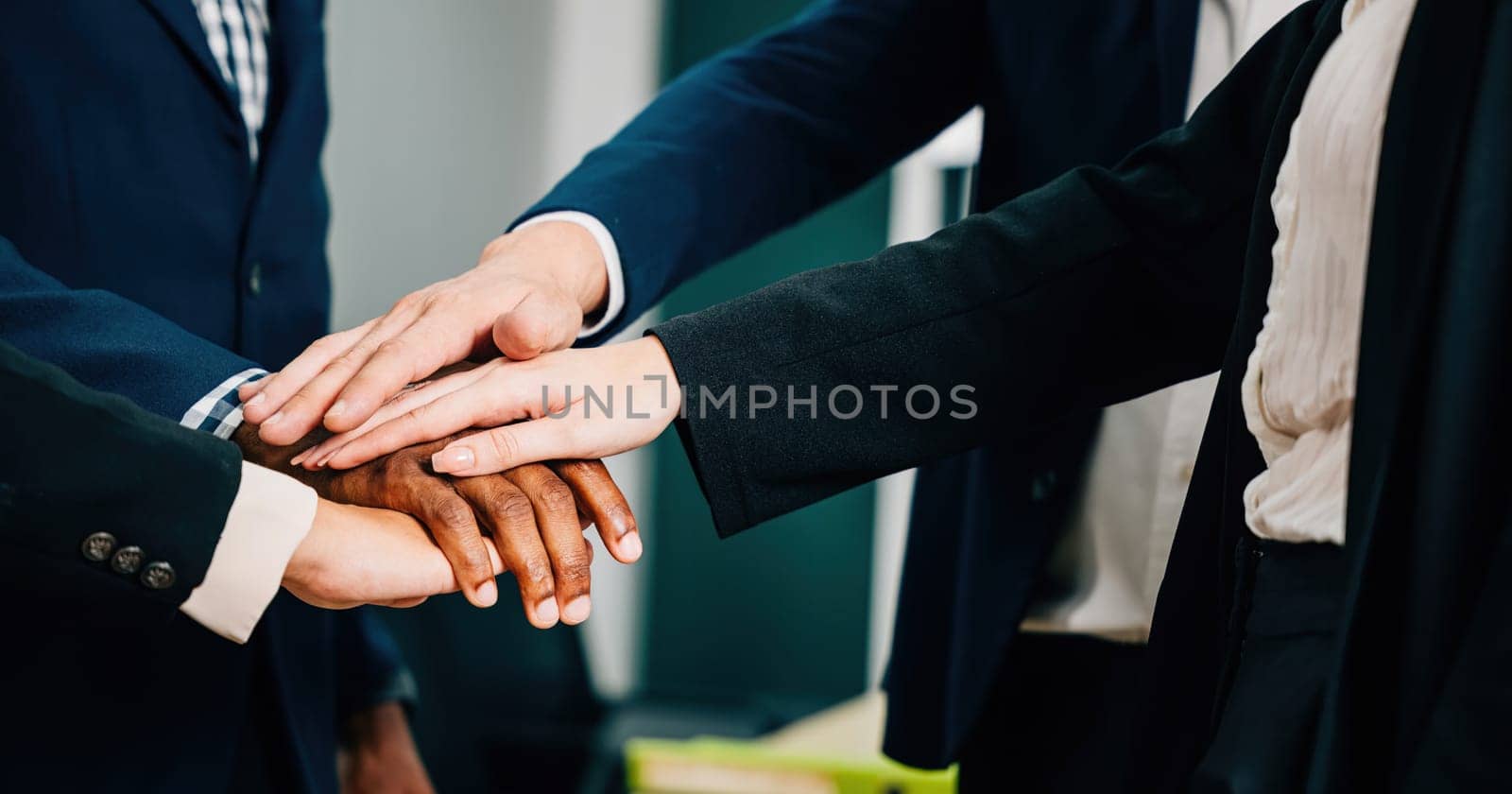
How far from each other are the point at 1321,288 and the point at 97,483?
648mm

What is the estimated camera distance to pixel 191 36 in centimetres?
97

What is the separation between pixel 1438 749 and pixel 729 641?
3.18 m

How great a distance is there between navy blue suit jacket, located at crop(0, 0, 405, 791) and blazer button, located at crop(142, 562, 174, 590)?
0.12m

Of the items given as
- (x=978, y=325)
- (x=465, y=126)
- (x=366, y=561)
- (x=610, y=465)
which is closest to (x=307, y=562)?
(x=366, y=561)

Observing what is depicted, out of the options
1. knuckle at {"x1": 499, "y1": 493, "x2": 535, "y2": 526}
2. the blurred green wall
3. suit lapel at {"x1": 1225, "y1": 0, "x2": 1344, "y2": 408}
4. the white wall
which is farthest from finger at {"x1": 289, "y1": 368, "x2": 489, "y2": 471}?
the blurred green wall

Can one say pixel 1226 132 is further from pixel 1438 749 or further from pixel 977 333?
pixel 1438 749

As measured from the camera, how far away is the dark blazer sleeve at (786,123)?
1.11 meters

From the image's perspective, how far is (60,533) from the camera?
683 millimetres

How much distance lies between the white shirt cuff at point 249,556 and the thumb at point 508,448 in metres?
0.11

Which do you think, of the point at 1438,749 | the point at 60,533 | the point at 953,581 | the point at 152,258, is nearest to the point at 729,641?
the point at 953,581

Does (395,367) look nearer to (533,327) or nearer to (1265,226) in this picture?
(533,327)

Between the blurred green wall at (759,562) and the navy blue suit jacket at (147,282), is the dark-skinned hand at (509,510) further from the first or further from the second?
the blurred green wall at (759,562)

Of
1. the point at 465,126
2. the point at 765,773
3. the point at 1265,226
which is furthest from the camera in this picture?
the point at 465,126

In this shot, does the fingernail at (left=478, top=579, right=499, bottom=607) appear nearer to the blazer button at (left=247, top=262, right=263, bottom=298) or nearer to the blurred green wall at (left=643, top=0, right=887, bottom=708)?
the blazer button at (left=247, top=262, right=263, bottom=298)
